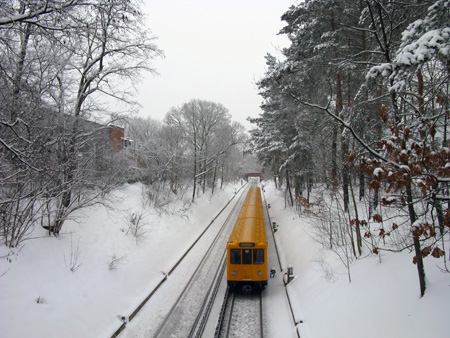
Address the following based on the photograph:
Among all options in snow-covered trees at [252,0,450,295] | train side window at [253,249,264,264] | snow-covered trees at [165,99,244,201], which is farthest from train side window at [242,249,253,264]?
snow-covered trees at [165,99,244,201]

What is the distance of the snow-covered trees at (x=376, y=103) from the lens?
4.39m

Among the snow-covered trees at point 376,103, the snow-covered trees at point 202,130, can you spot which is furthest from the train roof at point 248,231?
the snow-covered trees at point 202,130

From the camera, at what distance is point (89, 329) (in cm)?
825

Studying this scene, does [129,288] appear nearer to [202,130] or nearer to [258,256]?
[258,256]

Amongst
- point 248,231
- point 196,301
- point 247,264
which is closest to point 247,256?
point 247,264

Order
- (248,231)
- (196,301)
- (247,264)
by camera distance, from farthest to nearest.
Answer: (248,231) → (247,264) → (196,301)

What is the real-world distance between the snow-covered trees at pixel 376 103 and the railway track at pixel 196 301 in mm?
6248

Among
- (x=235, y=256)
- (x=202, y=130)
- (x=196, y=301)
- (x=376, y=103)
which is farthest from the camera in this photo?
(x=202, y=130)

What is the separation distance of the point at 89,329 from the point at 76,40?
776cm

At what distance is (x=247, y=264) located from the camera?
1155 centimetres

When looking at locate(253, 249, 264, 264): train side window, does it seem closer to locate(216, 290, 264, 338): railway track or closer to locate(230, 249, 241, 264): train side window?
locate(230, 249, 241, 264): train side window

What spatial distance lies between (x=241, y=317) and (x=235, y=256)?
231 centimetres

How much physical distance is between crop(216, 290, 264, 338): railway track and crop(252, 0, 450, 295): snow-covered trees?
4630 millimetres

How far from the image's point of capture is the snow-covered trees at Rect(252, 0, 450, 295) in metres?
4.39
